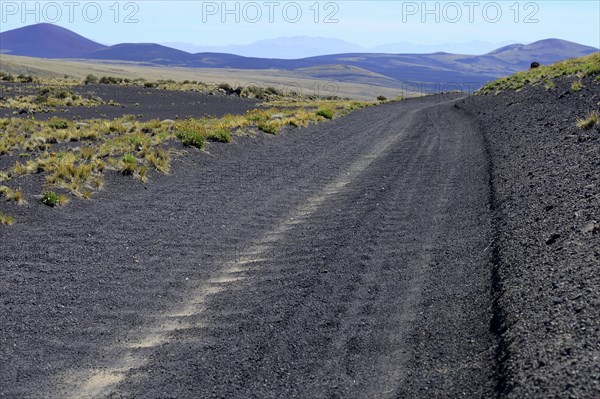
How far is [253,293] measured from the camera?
7.92 metres

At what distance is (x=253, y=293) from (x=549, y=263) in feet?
12.8

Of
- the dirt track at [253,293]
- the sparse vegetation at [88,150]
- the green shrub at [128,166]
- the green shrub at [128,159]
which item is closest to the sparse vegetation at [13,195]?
the sparse vegetation at [88,150]

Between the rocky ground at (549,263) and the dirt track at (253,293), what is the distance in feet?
1.03

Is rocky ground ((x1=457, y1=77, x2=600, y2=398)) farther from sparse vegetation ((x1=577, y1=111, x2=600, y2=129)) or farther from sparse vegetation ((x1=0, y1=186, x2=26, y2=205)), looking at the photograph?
sparse vegetation ((x1=0, y1=186, x2=26, y2=205))

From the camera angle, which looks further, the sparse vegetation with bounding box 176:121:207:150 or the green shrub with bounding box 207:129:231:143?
the green shrub with bounding box 207:129:231:143

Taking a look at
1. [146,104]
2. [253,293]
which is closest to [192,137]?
[253,293]

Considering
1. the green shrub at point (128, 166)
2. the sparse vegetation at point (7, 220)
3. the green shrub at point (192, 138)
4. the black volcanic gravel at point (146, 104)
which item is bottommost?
the sparse vegetation at point (7, 220)

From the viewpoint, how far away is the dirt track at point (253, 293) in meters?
5.80

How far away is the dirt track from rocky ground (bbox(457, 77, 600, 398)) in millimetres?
313

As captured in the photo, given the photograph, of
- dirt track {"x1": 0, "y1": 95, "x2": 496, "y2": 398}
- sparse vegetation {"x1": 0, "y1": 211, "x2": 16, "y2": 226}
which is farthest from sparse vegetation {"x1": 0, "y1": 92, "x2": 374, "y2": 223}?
sparse vegetation {"x1": 0, "y1": 211, "x2": 16, "y2": 226}

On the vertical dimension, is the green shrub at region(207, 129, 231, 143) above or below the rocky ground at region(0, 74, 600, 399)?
above

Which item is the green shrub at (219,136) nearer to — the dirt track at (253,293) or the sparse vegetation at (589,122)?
the dirt track at (253,293)

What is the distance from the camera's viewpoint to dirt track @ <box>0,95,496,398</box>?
19.0 ft

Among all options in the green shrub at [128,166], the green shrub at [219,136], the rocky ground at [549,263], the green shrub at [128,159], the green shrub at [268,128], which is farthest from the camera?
the green shrub at [268,128]
